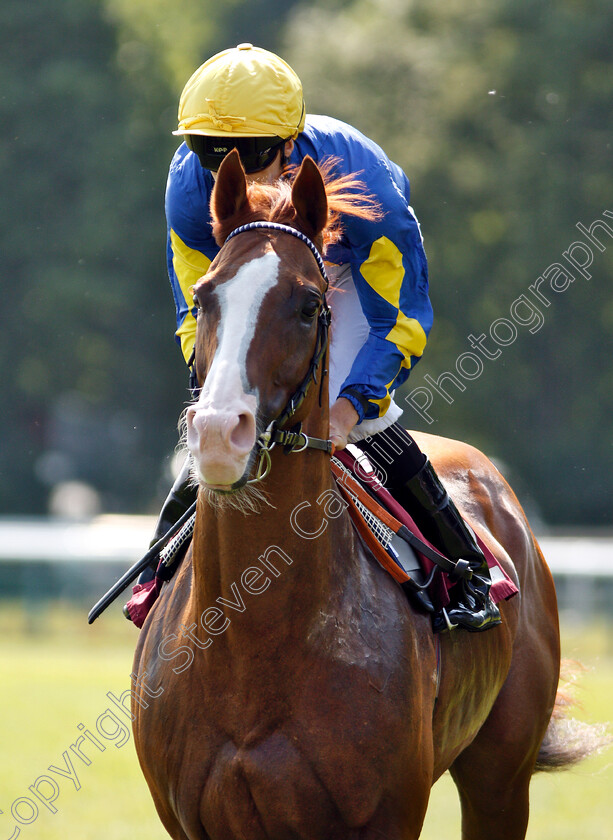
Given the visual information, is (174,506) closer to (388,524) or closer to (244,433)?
(388,524)

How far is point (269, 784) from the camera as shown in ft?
10.5

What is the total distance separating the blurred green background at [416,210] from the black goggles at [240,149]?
62.1 ft

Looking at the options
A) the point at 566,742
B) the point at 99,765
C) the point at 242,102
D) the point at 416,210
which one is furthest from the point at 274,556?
the point at 416,210

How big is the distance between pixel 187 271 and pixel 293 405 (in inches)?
Result: 42.2

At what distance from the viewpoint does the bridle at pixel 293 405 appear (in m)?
3.01

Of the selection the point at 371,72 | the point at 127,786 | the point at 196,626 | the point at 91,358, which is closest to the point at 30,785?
the point at 127,786

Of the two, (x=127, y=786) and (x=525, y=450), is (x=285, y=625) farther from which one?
(x=525, y=450)

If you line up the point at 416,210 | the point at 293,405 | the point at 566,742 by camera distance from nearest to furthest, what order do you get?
1. the point at 293,405
2. the point at 566,742
3. the point at 416,210

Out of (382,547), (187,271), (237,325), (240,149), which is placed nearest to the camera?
(237,325)

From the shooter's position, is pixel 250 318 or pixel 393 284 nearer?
pixel 250 318

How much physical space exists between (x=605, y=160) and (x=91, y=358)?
443 inches

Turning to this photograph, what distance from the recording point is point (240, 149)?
3.53 meters

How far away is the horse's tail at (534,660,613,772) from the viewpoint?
5188 mm

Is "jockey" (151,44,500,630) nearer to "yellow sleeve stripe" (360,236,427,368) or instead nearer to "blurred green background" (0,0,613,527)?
"yellow sleeve stripe" (360,236,427,368)
